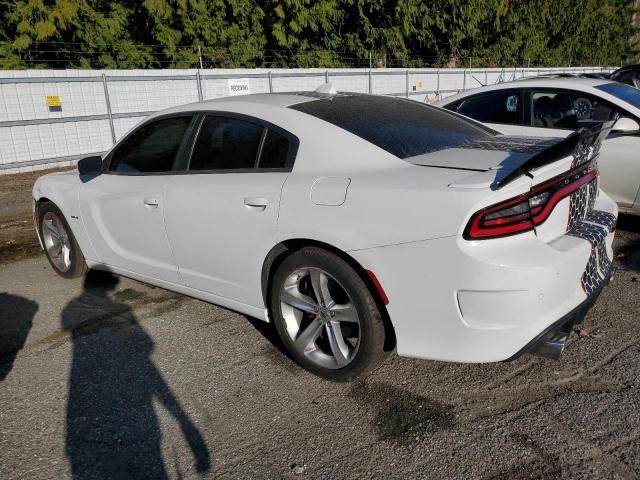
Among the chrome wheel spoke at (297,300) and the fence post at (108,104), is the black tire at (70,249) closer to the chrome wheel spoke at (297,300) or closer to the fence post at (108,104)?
the chrome wheel spoke at (297,300)

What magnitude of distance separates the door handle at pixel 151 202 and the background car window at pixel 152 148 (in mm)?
208

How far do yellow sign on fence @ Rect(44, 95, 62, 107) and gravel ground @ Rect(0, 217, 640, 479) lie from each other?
8.88 m

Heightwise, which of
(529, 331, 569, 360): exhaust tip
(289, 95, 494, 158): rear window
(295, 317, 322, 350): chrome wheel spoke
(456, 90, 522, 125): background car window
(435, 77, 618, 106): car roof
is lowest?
(295, 317, 322, 350): chrome wheel spoke

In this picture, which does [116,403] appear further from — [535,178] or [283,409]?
[535,178]

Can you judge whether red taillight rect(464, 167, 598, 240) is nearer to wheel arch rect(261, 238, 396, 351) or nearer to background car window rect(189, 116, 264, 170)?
wheel arch rect(261, 238, 396, 351)

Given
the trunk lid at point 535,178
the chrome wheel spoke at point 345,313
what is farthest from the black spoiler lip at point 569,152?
the chrome wheel spoke at point 345,313

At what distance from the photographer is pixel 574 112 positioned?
18.5 ft

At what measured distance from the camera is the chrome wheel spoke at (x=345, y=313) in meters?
2.92

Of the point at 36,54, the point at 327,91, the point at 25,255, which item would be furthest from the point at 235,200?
the point at 36,54

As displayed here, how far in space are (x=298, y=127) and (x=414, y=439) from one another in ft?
5.61

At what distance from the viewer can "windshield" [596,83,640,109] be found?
216 inches

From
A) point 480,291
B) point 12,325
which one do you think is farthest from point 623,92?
point 12,325

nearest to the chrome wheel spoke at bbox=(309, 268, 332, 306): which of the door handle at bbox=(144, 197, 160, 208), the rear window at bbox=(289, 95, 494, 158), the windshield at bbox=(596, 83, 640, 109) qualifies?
the rear window at bbox=(289, 95, 494, 158)

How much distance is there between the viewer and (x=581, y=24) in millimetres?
33625
